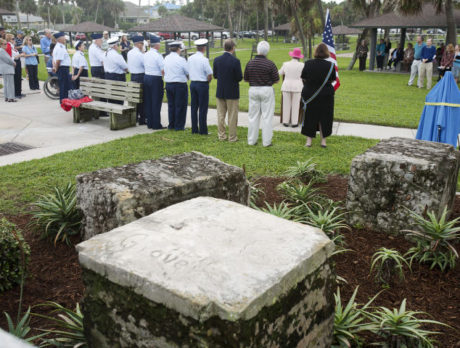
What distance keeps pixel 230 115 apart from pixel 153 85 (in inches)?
83.3

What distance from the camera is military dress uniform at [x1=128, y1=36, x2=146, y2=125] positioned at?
1034cm

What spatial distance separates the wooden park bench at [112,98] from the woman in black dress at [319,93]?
3.92 m

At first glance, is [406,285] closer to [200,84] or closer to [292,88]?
[200,84]

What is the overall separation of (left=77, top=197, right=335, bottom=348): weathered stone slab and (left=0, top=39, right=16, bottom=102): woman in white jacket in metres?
12.1

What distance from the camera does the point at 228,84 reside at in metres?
8.57

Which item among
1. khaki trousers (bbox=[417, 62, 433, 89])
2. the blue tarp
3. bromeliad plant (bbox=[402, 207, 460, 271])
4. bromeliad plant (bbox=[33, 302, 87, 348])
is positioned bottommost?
bromeliad plant (bbox=[33, 302, 87, 348])

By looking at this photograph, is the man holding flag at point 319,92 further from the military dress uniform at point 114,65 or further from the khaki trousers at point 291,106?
the military dress uniform at point 114,65

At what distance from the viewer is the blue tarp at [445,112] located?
6.50 m

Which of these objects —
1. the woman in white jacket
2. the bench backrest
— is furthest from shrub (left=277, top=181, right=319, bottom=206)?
the woman in white jacket

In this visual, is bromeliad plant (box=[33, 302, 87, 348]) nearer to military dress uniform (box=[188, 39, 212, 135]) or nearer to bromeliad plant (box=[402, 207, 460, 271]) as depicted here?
bromeliad plant (box=[402, 207, 460, 271])

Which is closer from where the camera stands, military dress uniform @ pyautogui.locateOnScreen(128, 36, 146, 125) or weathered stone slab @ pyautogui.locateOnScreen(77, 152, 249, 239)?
weathered stone slab @ pyautogui.locateOnScreen(77, 152, 249, 239)

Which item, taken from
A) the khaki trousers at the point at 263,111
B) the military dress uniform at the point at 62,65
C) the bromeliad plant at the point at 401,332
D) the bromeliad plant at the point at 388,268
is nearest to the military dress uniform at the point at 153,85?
the khaki trousers at the point at 263,111

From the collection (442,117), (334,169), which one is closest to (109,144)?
(334,169)

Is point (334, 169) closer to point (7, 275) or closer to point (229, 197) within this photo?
point (229, 197)
